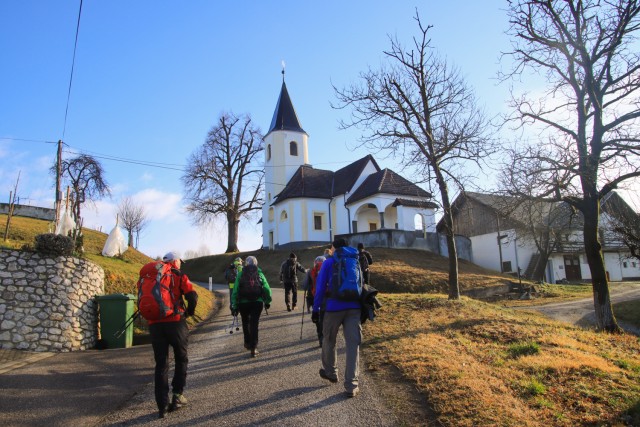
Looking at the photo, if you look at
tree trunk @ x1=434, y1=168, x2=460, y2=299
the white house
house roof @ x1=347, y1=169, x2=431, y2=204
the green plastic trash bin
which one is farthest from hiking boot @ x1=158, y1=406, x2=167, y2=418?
the white house

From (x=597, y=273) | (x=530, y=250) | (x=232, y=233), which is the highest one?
(x=232, y=233)

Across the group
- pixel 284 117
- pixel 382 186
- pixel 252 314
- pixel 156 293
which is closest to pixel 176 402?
pixel 156 293

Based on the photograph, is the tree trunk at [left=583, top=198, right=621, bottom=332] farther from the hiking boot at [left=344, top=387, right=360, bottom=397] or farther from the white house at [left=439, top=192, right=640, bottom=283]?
the white house at [left=439, top=192, right=640, bottom=283]

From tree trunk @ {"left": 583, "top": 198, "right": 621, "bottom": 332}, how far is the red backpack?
43.6ft

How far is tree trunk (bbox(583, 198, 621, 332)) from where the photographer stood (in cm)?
1446

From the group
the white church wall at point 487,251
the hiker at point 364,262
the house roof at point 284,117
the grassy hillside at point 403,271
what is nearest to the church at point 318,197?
the house roof at point 284,117

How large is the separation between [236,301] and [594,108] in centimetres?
1263

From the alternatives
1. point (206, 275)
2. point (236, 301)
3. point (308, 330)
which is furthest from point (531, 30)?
point (206, 275)

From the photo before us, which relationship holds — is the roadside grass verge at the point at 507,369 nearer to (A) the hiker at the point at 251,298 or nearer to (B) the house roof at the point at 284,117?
(A) the hiker at the point at 251,298

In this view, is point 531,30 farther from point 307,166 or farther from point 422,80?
point 307,166

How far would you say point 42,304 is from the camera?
9781 millimetres

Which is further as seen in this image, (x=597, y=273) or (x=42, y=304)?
(x=597, y=273)

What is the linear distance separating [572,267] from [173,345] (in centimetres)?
4443

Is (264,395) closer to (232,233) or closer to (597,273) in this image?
(597,273)
